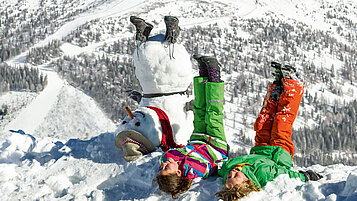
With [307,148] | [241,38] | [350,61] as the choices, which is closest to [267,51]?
[241,38]

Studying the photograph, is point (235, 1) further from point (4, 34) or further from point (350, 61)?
point (4, 34)

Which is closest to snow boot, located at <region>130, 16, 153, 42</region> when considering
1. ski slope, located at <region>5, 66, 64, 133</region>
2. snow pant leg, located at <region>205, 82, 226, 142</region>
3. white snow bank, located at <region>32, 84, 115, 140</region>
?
snow pant leg, located at <region>205, 82, 226, 142</region>

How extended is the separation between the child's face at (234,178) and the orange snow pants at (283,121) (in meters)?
1.16

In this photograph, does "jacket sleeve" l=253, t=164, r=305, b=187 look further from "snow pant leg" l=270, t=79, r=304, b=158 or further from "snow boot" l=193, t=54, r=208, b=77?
"snow boot" l=193, t=54, r=208, b=77

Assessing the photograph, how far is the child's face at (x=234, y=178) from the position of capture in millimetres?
2529

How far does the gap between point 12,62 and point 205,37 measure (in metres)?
26.9

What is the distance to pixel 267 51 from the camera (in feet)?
177

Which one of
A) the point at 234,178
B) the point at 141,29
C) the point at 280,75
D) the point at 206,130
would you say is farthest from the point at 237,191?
the point at 141,29

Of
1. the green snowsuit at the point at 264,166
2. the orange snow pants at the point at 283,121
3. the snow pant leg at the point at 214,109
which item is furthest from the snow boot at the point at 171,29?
the green snowsuit at the point at 264,166

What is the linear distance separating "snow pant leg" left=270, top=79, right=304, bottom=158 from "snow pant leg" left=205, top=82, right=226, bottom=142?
23.9 inches

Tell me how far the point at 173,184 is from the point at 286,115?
1.66 metres

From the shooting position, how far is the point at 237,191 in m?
2.48

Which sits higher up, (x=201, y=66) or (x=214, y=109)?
(x=201, y=66)

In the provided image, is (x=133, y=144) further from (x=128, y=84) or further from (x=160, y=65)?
(x=128, y=84)
